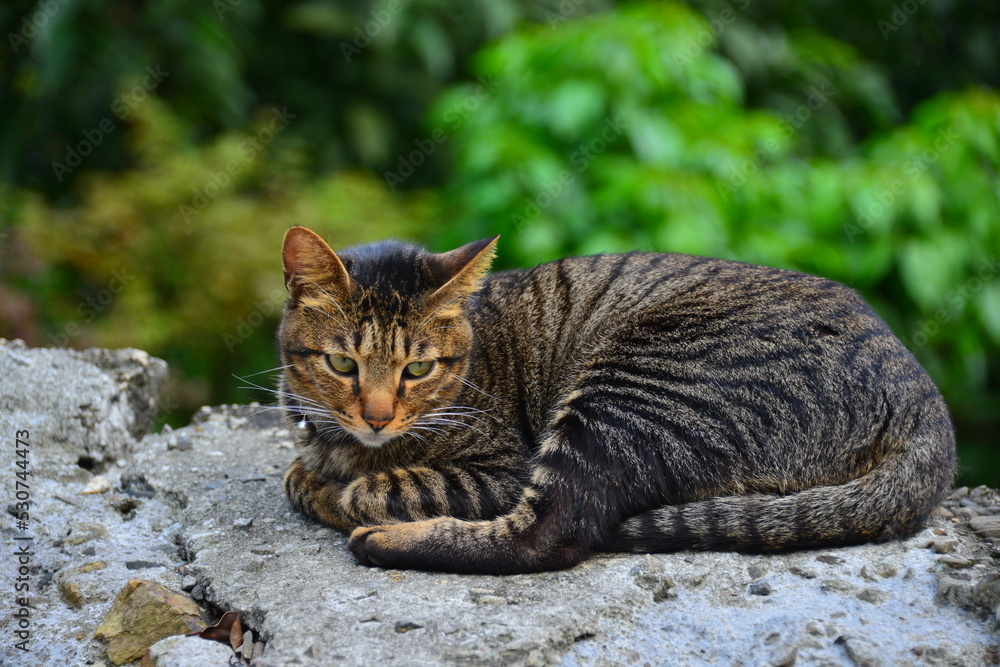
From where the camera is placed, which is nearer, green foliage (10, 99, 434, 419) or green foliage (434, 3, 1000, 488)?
green foliage (434, 3, 1000, 488)

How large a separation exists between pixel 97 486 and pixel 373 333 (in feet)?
4.48

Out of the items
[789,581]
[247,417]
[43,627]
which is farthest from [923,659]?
[247,417]

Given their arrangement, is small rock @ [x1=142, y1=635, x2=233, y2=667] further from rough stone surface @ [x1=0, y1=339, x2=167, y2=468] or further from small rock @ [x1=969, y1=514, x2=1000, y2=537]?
small rock @ [x1=969, y1=514, x2=1000, y2=537]

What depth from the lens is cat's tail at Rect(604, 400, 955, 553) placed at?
2.62 metres

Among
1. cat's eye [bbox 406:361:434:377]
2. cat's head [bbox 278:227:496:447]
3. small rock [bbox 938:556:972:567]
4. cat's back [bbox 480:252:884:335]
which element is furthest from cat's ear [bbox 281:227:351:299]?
small rock [bbox 938:556:972:567]

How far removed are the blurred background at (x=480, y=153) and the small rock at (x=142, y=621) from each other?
110 inches

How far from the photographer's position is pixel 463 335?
10.3ft

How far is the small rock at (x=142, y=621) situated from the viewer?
7.88 ft

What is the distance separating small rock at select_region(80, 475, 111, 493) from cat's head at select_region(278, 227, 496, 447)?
35.9 inches

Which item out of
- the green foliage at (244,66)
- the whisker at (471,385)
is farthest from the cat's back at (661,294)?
the green foliage at (244,66)

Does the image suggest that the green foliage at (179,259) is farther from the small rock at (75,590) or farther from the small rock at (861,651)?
the small rock at (861,651)

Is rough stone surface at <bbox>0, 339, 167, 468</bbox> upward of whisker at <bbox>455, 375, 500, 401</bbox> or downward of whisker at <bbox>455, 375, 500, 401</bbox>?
upward

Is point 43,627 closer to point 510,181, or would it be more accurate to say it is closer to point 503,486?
point 503,486

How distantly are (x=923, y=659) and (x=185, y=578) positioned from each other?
83.9 inches
